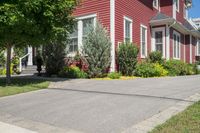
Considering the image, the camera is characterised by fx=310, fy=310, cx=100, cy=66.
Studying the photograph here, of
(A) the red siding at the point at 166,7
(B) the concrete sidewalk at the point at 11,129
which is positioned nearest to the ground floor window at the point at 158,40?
(A) the red siding at the point at 166,7

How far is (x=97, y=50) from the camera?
16.5m

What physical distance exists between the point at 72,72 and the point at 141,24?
22.4ft

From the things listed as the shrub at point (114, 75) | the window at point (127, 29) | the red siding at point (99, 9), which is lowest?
the shrub at point (114, 75)

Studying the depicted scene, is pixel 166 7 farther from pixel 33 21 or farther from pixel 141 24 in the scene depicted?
pixel 33 21

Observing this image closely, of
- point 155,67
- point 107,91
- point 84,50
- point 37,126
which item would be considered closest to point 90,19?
point 84,50

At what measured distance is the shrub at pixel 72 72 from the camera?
1697 cm

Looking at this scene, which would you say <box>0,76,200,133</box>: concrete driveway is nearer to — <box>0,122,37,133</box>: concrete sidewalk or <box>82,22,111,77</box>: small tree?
<box>0,122,37,133</box>: concrete sidewalk

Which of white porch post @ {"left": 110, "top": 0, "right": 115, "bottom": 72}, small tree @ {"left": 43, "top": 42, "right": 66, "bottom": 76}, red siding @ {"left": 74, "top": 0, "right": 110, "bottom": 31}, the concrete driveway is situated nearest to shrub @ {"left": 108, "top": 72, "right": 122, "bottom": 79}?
white porch post @ {"left": 110, "top": 0, "right": 115, "bottom": 72}

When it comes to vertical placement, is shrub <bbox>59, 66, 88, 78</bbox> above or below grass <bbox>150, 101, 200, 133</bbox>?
above

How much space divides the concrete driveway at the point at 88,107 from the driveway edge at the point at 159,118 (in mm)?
181

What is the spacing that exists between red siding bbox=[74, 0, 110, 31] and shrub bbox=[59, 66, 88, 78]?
2.91 meters

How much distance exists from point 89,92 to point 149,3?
1391cm

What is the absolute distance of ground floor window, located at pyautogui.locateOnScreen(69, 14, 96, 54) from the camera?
1850cm

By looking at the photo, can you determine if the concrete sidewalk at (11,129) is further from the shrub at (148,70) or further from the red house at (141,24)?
the shrub at (148,70)
